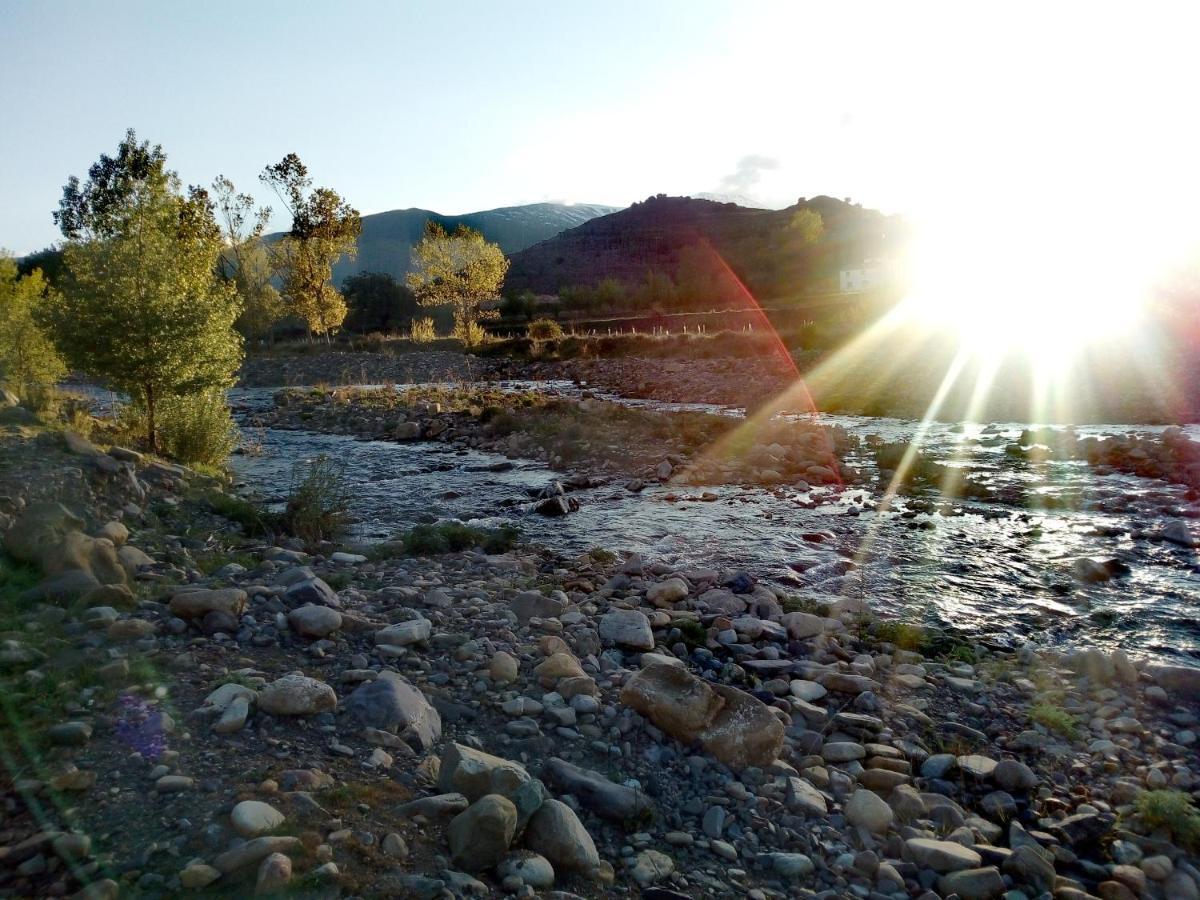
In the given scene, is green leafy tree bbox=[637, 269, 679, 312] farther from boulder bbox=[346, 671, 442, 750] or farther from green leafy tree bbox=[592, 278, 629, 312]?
boulder bbox=[346, 671, 442, 750]

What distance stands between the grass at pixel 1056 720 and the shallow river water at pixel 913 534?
1334 millimetres

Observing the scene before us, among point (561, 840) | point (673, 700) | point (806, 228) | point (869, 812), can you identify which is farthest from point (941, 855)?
point (806, 228)

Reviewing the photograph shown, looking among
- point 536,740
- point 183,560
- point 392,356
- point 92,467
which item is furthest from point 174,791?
point 392,356

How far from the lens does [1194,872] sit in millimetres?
3434

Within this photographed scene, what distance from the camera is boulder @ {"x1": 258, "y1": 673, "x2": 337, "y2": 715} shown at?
3.91m

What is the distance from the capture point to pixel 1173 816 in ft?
12.1

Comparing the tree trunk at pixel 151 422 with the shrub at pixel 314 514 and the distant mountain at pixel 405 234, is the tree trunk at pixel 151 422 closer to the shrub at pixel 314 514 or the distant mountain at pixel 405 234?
the shrub at pixel 314 514

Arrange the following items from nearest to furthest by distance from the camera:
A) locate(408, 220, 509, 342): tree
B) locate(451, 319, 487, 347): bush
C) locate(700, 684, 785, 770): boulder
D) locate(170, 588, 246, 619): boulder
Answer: locate(700, 684, 785, 770): boulder
locate(170, 588, 246, 619): boulder
locate(451, 319, 487, 347): bush
locate(408, 220, 509, 342): tree

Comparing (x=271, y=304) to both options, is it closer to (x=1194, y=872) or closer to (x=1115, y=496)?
(x=1115, y=496)

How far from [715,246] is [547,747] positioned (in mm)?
101668

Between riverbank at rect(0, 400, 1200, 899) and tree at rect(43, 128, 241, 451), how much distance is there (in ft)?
20.7

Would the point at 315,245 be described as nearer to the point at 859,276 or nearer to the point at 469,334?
the point at 469,334

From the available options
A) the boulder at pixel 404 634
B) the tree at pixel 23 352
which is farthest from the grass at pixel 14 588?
the tree at pixel 23 352

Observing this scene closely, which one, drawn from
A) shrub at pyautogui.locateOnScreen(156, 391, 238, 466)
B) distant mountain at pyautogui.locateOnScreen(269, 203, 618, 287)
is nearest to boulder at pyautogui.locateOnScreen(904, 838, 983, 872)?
shrub at pyautogui.locateOnScreen(156, 391, 238, 466)
